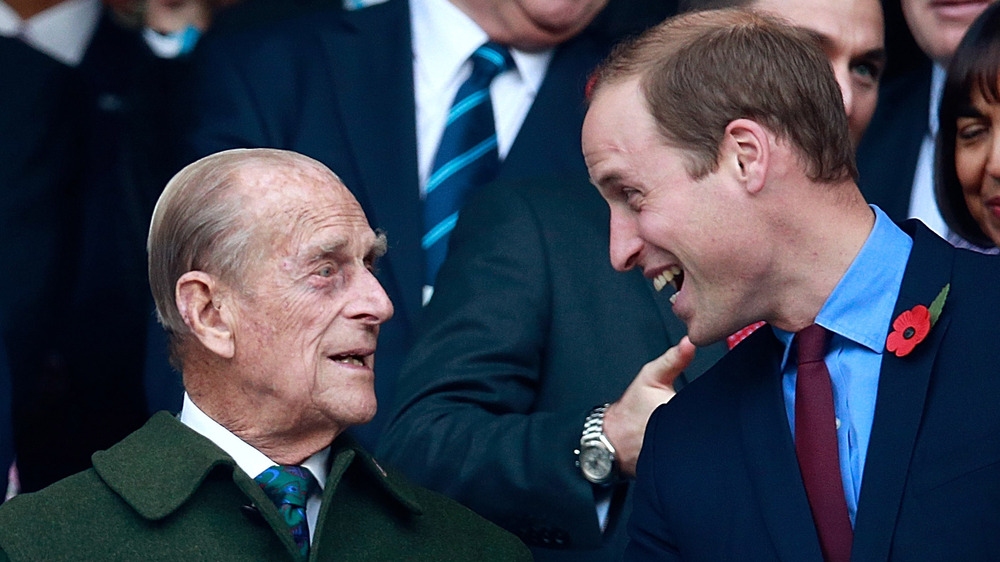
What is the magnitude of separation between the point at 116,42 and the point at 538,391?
172cm

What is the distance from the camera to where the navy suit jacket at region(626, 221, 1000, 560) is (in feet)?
6.59

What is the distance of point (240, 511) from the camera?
231 cm

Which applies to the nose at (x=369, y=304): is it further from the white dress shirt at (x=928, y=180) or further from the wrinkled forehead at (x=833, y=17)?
the white dress shirt at (x=928, y=180)

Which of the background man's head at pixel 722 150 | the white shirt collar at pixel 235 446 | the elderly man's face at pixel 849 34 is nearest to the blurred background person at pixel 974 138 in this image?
the elderly man's face at pixel 849 34

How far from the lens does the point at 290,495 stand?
7.64 ft

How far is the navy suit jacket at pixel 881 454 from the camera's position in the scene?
6.59ft

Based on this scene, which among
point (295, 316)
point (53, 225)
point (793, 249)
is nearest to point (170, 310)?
point (295, 316)

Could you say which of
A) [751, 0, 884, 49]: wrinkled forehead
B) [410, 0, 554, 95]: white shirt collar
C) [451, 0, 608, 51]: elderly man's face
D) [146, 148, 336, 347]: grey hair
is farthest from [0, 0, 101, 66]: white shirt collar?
[751, 0, 884, 49]: wrinkled forehead

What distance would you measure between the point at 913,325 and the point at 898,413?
0.42ft

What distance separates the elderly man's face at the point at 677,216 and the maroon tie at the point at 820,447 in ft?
0.38

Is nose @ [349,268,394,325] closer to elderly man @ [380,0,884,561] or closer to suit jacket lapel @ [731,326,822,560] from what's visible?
elderly man @ [380,0,884,561]

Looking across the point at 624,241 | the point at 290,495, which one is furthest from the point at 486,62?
the point at 290,495

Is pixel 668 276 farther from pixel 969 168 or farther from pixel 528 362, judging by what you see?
pixel 969 168

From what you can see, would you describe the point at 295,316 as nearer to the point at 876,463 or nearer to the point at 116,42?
the point at 876,463
